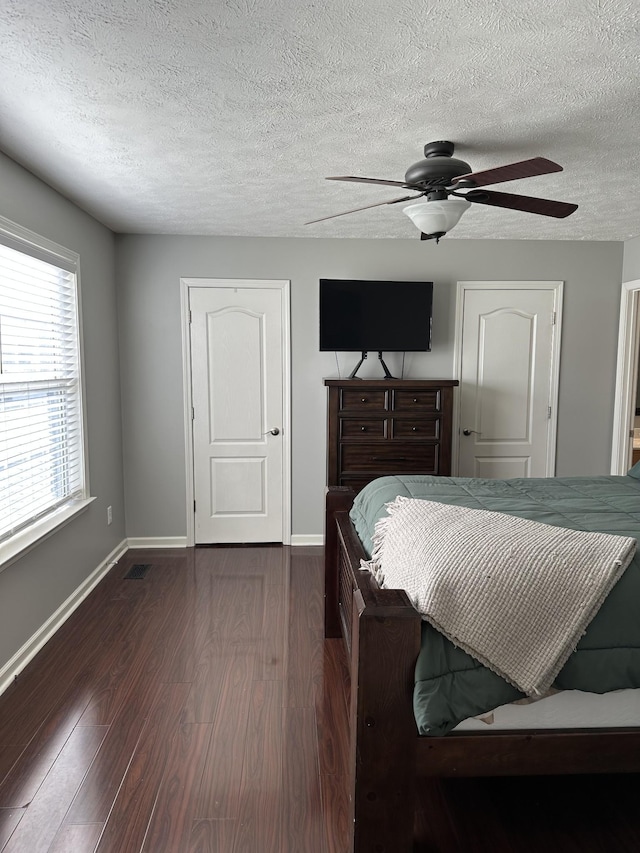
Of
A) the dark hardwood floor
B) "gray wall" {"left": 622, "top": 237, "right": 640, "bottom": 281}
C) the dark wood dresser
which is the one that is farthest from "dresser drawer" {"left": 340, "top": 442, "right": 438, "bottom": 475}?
"gray wall" {"left": 622, "top": 237, "right": 640, "bottom": 281}

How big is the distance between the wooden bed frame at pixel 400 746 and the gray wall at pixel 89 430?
1.86 metres

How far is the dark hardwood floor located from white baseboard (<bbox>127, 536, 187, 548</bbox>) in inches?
50.0

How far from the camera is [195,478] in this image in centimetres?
455

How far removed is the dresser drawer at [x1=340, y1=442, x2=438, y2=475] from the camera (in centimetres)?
411

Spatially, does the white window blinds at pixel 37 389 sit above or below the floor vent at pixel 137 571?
above

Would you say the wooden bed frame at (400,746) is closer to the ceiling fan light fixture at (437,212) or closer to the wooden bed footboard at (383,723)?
the wooden bed footboard at (383,723)

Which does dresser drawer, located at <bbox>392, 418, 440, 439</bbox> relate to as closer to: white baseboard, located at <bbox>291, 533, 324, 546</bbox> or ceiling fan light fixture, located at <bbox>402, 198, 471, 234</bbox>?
white baseboard, located at <bbox>291, 533, 324, 546</bbox>

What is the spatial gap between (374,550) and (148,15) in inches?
72.7

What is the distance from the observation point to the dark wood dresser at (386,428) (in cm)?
407

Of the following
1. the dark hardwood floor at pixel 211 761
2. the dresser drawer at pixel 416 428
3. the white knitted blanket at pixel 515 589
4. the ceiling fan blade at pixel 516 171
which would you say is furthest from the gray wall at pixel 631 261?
the dark hardwood floor at pixel 211 761

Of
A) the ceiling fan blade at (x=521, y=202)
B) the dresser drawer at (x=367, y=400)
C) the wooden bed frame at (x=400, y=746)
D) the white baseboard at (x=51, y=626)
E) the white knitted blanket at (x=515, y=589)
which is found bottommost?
the white baseboard at (x=51, y=626)

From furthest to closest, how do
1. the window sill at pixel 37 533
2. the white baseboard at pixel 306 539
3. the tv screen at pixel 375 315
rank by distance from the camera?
1. the white baseboard at pixel 306 539
2. the tv screen at pixel 375 315
3. the window sill at pixel 37 533

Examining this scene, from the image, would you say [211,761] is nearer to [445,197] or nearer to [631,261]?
[445,197]

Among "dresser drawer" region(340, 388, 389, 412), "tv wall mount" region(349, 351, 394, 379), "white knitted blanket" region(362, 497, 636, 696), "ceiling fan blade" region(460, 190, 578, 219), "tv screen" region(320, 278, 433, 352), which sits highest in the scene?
"ceiling fan blade" region(460, 190, 578, 219)
